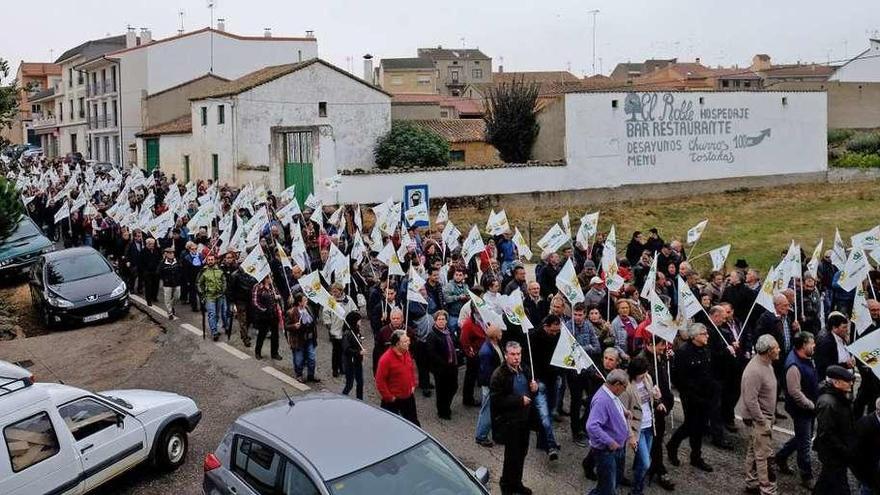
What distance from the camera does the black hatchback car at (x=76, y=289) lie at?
629 inches

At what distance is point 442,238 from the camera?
1733cm

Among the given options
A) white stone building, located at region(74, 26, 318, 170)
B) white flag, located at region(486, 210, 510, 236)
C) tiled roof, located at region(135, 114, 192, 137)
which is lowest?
white flag, located at region(486, 210, 510, 236)

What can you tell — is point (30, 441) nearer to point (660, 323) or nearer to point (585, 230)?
point (660, 323)

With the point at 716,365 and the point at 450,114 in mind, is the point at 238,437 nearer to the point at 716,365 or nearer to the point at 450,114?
the point at 716,365

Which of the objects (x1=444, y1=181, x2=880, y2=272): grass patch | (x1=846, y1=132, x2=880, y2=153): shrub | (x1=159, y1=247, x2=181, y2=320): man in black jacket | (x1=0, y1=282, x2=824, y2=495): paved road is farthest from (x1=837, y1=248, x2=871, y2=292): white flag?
(x1=846, y1=132, x2=880, y2=153): shrub

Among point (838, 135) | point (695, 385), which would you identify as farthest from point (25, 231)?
point (838, 135)

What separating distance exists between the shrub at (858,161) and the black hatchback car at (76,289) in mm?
31542

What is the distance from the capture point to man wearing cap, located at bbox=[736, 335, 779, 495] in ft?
26.7

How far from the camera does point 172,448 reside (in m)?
9.16

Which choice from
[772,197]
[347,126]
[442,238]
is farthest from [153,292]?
[772,197]

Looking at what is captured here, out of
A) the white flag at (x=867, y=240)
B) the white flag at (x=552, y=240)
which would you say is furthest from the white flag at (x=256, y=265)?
the white flag at (x=867, y=240)

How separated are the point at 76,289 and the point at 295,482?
1170 centimetres

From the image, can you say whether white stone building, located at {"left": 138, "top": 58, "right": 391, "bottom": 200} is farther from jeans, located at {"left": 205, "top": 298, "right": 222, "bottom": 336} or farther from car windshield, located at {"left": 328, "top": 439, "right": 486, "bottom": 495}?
car windshield, located at {"left": 328, "top": 439, "right": 486, "bottom": 495}

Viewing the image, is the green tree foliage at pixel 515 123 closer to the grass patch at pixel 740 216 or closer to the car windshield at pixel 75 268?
the grass patch at pixel 740 216
